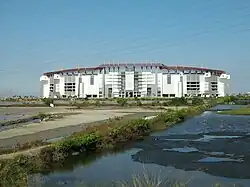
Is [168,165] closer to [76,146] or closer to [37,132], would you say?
[76,146]

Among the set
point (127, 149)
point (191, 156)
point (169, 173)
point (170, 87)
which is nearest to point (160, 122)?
point (127, 149)

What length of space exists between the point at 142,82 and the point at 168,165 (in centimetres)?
13592

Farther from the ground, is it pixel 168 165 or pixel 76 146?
pixel 76 146

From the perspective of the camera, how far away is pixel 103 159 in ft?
64.3

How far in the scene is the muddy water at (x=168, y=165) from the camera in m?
14.0

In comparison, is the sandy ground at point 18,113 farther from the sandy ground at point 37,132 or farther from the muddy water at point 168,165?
the muddy water at point 168,165

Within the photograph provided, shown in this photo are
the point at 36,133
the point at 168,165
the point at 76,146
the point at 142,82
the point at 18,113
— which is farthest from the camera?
the point at 142,82

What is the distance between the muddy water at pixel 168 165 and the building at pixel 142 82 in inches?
5044

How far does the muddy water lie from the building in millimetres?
128122

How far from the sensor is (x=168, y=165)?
17156 millimetres

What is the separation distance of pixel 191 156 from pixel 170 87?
Result: 13727cm

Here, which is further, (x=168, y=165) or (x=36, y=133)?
(x=36, y=133)

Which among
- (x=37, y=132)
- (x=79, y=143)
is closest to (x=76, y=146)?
(x=79, y=143)

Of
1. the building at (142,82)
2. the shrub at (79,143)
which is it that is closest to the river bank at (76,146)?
the shrub at (79,143)
